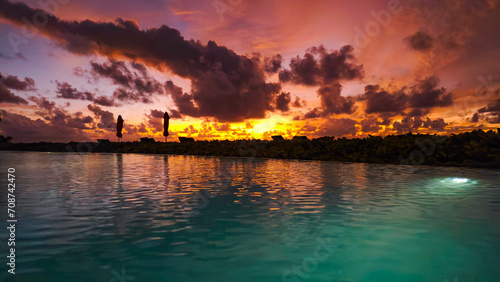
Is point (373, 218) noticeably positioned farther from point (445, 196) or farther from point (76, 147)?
point (76, 147)

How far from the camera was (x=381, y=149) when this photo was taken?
24406mm

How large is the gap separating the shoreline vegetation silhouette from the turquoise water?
35.5 ft

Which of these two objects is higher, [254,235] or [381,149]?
[381,149]

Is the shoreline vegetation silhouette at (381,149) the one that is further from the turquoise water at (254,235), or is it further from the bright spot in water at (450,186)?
the turquoise water at (254,235)

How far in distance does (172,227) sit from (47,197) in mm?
5361

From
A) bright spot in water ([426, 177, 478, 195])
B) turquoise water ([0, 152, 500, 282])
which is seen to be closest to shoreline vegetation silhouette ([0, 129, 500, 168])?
bright spot in water ([426, 177, 478, 195])

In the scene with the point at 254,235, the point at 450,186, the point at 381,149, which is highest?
the point at 381,149

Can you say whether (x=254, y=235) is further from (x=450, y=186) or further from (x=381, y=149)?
(x=381, y=149)

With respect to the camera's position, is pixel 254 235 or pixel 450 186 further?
pixel 450 186

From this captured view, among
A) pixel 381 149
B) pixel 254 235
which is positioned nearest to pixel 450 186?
pixel 254 235

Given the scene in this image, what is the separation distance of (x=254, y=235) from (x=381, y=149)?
2036 cm

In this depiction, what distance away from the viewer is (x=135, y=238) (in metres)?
5.87

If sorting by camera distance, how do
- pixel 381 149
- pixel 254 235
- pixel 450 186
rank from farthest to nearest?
pixel 381 149 < pixel 450 186 < pixel 254 235

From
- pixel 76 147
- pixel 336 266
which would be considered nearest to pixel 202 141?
pixel 76 147
